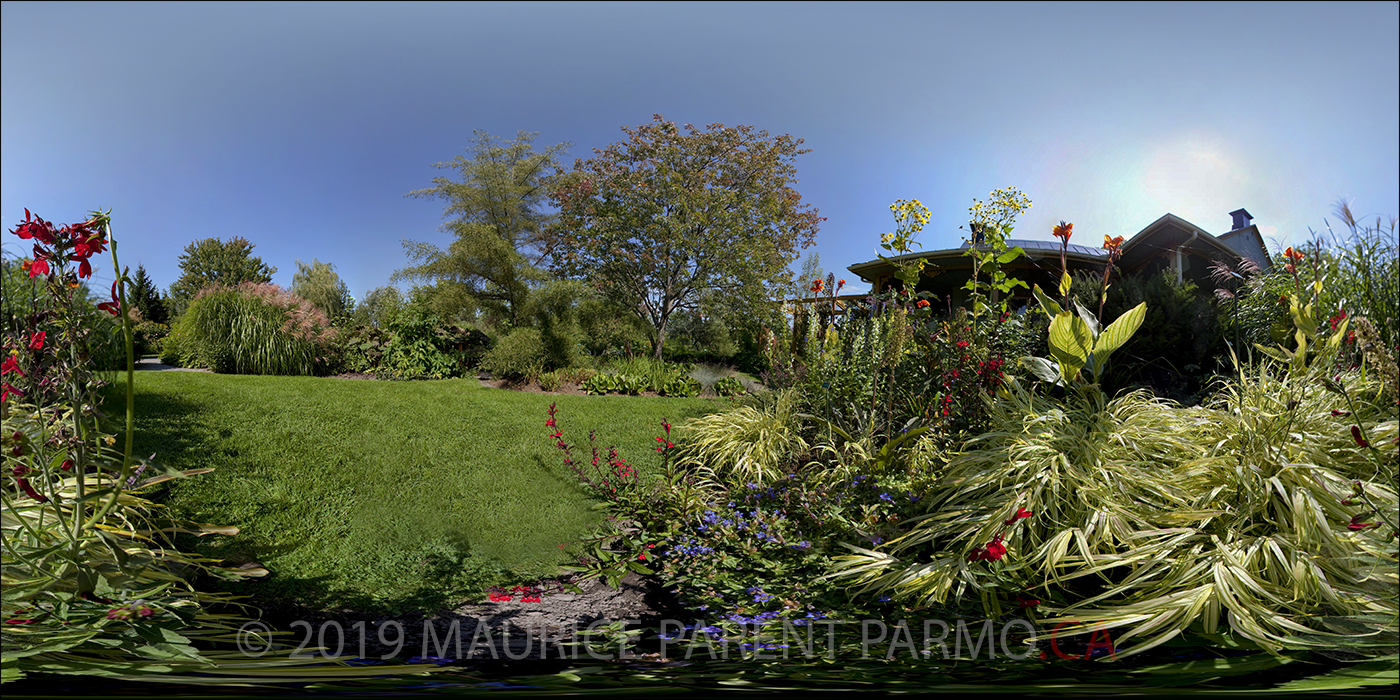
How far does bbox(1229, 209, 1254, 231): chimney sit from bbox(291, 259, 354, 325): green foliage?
976 cm

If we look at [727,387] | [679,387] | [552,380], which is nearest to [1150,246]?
[727,387]

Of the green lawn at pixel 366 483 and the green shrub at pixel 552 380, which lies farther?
the green shrub at pixel 552 380

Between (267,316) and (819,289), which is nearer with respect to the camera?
(819,289)

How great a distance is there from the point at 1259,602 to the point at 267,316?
8322 mm

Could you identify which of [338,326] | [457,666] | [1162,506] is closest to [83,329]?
[457,666]

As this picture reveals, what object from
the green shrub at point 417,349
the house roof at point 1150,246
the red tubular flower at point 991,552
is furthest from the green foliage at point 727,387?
the red tubular flower at point 991,552

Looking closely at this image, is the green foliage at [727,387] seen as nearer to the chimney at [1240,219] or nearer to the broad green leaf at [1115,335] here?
the broad green leaf at [1115,335]

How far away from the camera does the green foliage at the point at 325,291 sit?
8062mm

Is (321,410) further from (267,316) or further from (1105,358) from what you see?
(1105,358)

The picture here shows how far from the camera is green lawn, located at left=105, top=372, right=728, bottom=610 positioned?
2355 mm

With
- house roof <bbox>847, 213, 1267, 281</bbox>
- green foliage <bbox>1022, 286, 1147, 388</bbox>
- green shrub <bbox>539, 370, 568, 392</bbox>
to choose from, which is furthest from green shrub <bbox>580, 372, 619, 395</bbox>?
green foliage <bbox>1022, 286, 1147, 388</bbox>

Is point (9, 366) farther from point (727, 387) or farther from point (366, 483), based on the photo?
point (727, 387)

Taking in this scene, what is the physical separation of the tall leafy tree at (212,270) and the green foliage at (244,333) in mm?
232

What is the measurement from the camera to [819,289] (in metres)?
4.52
